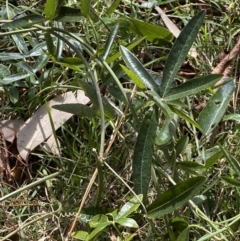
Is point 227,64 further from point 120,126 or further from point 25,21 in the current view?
point 25,21

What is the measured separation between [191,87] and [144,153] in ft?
0.64

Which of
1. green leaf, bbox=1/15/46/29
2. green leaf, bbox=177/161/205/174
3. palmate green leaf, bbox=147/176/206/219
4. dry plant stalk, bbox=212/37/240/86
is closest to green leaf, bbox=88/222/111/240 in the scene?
palmate green leaf, bbox=147/176/206/219

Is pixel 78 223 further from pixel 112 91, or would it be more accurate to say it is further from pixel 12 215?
pixel 112 91

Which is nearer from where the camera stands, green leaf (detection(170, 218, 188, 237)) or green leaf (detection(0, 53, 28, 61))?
green leaf (detection(170, 218, 188, 237))

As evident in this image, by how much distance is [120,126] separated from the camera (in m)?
1.57

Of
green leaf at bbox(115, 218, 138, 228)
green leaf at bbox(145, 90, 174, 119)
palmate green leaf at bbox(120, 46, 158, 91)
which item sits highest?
palmate green leaf at bbox(120, 46, 158, 91)

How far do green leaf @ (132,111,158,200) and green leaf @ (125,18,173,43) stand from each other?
37 centimetres

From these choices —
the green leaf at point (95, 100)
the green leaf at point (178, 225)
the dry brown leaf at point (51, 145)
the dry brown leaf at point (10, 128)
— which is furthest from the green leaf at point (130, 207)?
the dry brown leaf at point (10, 128)

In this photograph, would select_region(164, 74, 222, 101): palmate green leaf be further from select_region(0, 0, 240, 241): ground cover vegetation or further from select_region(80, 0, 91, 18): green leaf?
select_region(80, 0, 91, 18): green leaf

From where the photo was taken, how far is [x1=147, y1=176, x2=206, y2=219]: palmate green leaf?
53.8 inches

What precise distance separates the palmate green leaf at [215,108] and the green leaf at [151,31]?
231 millimetres

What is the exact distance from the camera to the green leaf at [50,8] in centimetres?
141

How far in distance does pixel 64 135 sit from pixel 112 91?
1.00ft

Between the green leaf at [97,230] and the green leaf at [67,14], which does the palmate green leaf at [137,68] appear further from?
the green leaf at [97,230]
